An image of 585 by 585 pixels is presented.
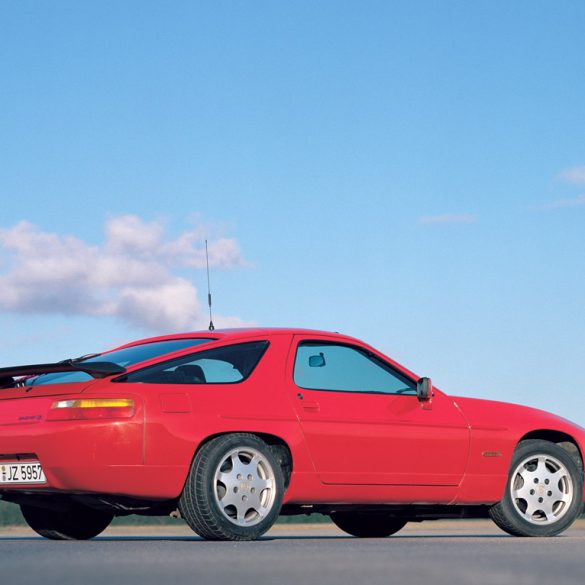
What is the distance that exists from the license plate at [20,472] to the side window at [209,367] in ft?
2.67

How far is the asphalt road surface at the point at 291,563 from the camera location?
19.8 ft

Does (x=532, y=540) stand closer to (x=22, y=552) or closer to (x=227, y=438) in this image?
(x=227, y=438)

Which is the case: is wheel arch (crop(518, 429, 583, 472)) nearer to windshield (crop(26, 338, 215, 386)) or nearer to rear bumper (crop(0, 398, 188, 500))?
windshield (crop(26, 338, 215, 386))

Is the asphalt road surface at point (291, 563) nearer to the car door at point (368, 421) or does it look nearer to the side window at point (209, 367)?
the car door at point (368, 421)

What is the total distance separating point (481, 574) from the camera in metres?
6.30

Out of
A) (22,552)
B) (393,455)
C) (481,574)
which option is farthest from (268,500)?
(481,574)

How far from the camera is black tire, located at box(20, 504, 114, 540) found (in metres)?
10.3

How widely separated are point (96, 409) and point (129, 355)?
99 cm

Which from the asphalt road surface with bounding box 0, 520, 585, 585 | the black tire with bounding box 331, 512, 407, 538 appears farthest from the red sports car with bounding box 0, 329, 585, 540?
the black tire with bounding box 331, 512, 407, 538

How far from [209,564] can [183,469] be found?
6.72 feet

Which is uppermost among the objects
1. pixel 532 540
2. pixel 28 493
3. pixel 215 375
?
pixel 215 375

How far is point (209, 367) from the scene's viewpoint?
9.41 m

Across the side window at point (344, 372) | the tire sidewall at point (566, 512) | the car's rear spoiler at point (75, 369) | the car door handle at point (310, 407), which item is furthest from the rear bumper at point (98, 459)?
the tire sidewall at point (566, 512)

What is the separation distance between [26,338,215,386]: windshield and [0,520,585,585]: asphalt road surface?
1145 millimetres
